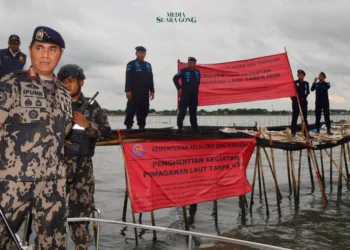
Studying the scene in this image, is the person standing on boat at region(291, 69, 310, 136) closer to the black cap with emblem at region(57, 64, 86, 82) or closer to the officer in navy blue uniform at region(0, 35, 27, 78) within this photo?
the officer in navy blue uniform at region(0, 35, 27, 78)

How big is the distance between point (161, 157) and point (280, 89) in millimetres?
6187

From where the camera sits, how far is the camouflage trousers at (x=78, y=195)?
5.04m

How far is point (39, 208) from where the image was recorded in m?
3.05

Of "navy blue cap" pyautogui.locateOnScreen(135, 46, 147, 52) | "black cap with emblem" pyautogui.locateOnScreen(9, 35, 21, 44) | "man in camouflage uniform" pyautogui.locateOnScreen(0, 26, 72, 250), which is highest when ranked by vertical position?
"navy blue cap" pyautogui.locateOnScreen(135, 46, 147, 52)

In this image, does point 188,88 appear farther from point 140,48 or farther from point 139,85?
point 140,48

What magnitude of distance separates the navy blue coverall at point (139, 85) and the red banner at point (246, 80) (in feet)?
12.5

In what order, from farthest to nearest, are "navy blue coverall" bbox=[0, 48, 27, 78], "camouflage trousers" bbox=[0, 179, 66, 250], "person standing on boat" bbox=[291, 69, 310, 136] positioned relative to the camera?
1. "person standing on boat" bbox=[291, 69, 310, 136]
2. "navy blue coverall" bbox=[0, 48, 27, 78]
3. "camouflage trousers" bbox=[0, 179, 66, 250]

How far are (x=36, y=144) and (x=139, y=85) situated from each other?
7.69 m

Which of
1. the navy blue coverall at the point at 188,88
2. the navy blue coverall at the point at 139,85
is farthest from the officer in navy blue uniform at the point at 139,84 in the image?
the navy blue coverall at the point at 188,88

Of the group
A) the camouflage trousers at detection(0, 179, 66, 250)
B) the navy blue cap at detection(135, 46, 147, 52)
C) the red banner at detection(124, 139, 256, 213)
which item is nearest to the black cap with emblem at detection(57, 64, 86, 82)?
the camouflage trousers at detection(0, 179, 66, 250)

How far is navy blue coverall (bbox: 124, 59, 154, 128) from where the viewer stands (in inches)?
415

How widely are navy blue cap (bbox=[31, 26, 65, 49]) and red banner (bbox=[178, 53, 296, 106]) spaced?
35.0ft

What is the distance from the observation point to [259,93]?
13.2 m

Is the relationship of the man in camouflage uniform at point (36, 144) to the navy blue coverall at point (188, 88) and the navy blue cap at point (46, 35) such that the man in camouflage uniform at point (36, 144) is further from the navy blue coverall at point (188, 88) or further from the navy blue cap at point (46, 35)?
the navy blue coverall at point (188, 88)
